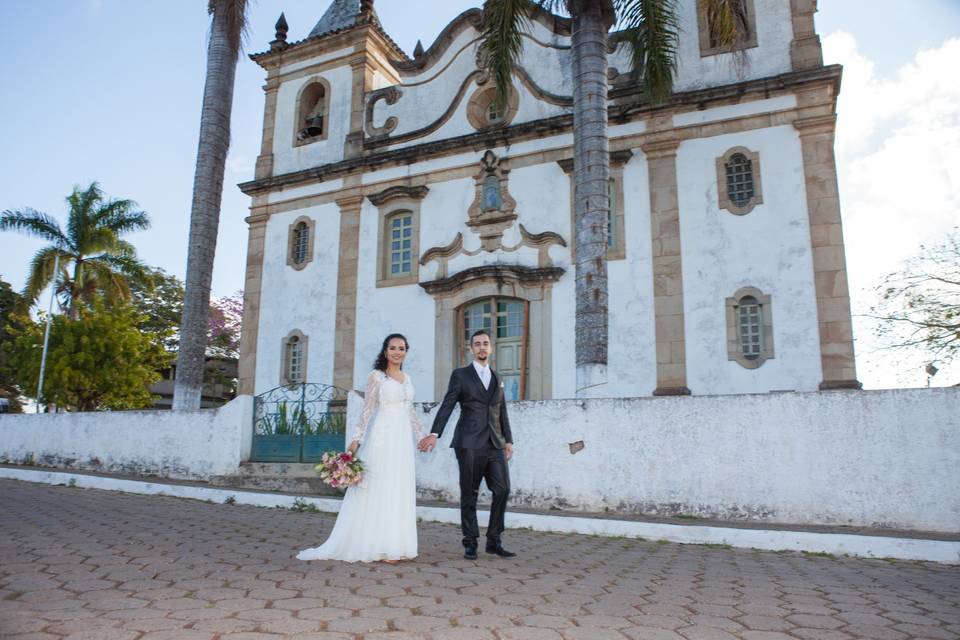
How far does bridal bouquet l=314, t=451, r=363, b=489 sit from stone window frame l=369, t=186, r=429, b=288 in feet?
35.2

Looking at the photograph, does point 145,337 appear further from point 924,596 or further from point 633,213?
point 924,596

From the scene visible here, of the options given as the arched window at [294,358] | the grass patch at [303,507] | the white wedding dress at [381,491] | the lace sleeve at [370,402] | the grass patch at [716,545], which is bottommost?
the grass patch at [716,545]

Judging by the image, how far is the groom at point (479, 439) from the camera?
5.58 metres

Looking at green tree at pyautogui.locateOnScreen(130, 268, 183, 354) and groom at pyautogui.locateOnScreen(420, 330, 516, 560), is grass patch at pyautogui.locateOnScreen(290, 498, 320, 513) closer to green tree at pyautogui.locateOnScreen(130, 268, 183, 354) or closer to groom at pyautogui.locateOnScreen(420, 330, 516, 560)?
groom at pyautogui.locateOnScreen(420, 330, 516, 560)

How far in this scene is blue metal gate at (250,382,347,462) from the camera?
10.7 metres

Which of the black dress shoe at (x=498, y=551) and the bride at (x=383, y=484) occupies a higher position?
the bride at (x=383, y=484)

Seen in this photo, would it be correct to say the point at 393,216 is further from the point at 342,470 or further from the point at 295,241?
the point at 342,470

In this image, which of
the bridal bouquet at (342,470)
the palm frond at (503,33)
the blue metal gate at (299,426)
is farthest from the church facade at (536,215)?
the bridal bouquet at (342,470)

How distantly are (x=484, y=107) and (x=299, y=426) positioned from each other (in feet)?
29.8

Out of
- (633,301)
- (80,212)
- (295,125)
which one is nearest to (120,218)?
(80,212)

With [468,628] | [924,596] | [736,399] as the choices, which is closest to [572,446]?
[736,399]

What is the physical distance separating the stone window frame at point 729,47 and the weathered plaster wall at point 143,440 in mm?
10833

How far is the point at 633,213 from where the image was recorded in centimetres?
1406

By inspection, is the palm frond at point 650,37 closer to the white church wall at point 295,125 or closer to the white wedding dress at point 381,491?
the white wedding dress at point 381,491
